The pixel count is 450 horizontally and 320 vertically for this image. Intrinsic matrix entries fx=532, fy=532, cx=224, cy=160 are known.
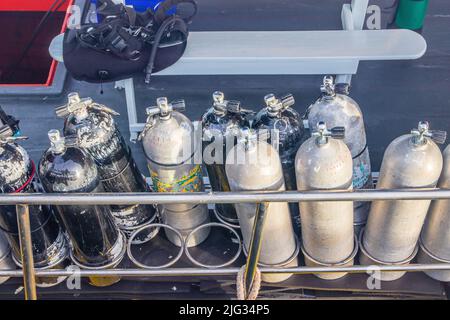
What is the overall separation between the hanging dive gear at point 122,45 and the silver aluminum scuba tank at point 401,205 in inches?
64.0

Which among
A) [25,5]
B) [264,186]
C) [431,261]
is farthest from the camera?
[25,5]

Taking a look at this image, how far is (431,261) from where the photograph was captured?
2.16 m

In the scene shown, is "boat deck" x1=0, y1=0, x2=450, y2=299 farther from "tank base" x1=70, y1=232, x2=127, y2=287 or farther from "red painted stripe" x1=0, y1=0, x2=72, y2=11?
"red painted stripe" x1=0, y1=0, x2=72, y2=11

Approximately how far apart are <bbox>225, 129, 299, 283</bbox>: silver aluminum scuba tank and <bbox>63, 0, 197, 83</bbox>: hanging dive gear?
4.60 ft

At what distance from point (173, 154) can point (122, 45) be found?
1.37 m

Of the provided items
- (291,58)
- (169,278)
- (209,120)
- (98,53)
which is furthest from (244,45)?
(169,278)

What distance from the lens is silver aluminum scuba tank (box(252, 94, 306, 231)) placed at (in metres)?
2.04

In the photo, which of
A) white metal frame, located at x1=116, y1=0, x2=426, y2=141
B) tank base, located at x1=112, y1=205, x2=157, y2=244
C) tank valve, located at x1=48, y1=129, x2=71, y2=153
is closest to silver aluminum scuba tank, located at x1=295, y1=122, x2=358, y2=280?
tank base, located at x1=112, y1=205, x2=157, y2=244

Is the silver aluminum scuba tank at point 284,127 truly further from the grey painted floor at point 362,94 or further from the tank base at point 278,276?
the grey painted floor at point 362,94

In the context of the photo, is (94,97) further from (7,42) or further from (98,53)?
(7,42)

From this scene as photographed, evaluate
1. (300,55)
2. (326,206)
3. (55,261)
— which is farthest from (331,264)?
(300,55)

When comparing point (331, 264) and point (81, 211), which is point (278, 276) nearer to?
point (331, 264)

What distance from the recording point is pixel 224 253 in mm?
2299
